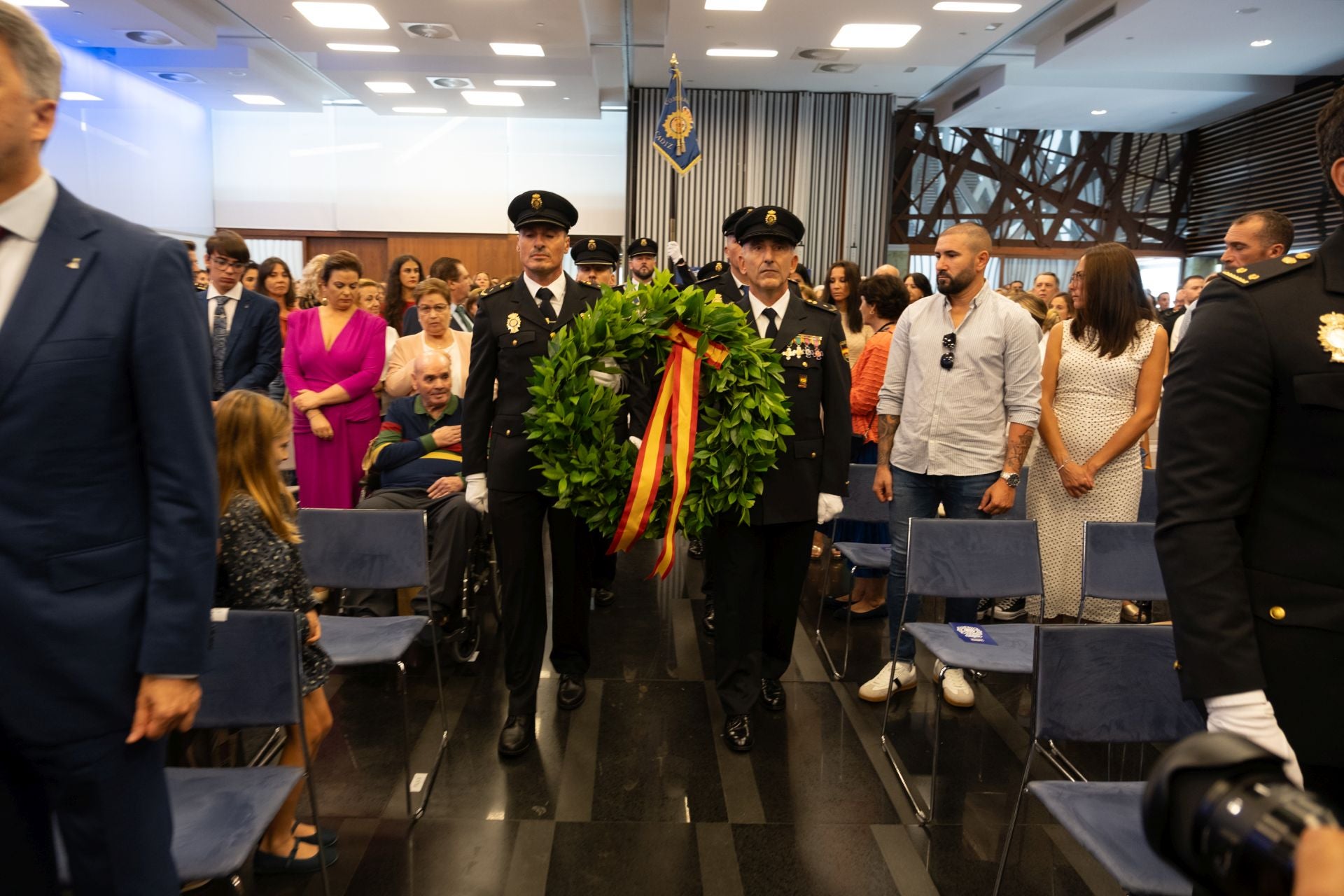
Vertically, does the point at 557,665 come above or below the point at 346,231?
below

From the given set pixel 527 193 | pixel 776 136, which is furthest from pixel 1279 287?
pixel 776 136

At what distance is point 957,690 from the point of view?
3.81m

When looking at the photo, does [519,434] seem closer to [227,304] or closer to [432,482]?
[432,482]

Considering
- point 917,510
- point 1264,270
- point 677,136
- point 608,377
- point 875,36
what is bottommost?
point 917,510

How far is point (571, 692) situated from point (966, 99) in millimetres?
11006

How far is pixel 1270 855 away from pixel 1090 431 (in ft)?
12.4

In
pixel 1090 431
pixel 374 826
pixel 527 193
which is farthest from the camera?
Result: pixel 1090 431

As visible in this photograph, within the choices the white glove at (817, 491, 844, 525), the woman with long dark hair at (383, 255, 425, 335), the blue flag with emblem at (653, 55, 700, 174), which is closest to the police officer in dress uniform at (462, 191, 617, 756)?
the white glove at (817, 491, 844, 525)

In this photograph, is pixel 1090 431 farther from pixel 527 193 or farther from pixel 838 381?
pixel 527 193

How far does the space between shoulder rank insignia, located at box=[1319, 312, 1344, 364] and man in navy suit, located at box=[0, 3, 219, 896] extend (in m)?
1.78

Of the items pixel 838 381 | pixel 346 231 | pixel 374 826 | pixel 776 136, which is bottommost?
pixel 374 826

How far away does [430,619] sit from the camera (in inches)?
132

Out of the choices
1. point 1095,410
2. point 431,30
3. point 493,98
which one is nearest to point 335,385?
point 1095,410

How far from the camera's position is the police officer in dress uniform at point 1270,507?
1321 millimetres
